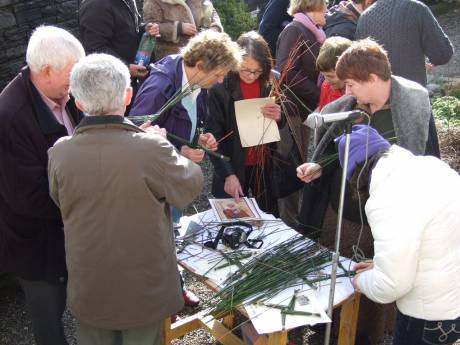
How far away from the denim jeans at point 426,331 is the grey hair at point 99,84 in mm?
1474

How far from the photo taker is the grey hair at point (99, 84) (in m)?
2.06

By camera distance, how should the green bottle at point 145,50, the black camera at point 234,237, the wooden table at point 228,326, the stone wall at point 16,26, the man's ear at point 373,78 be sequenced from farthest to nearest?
the stone wall at point 16,26, the green bottle at point 145,50, the black camera at point 234,237, the man's ear at point 373,78, the wooden table at point 228,326

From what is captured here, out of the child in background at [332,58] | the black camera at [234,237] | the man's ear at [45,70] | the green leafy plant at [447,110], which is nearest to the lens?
the man's ear at [45,70]

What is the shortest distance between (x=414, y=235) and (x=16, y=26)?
404 cm

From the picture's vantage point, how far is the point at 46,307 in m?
2.68

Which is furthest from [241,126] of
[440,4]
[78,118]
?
[440,4]

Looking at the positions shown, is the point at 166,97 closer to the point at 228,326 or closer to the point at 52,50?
the point at 52,50

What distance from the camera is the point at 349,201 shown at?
2971mm

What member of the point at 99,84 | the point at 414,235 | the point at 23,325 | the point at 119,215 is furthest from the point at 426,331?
the point at 23,325

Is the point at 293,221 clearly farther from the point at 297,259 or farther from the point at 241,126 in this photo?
the point at 297,259

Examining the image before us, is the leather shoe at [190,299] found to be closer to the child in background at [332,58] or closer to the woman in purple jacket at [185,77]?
the woman in purple jacket at [185,77]

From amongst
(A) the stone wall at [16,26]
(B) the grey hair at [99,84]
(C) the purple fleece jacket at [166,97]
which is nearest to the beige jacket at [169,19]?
(A) the stone wall at [16,26]

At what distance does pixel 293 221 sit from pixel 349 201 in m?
1.06

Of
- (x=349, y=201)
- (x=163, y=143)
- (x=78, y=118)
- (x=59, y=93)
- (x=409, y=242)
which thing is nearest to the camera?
(x=409, y=242)
